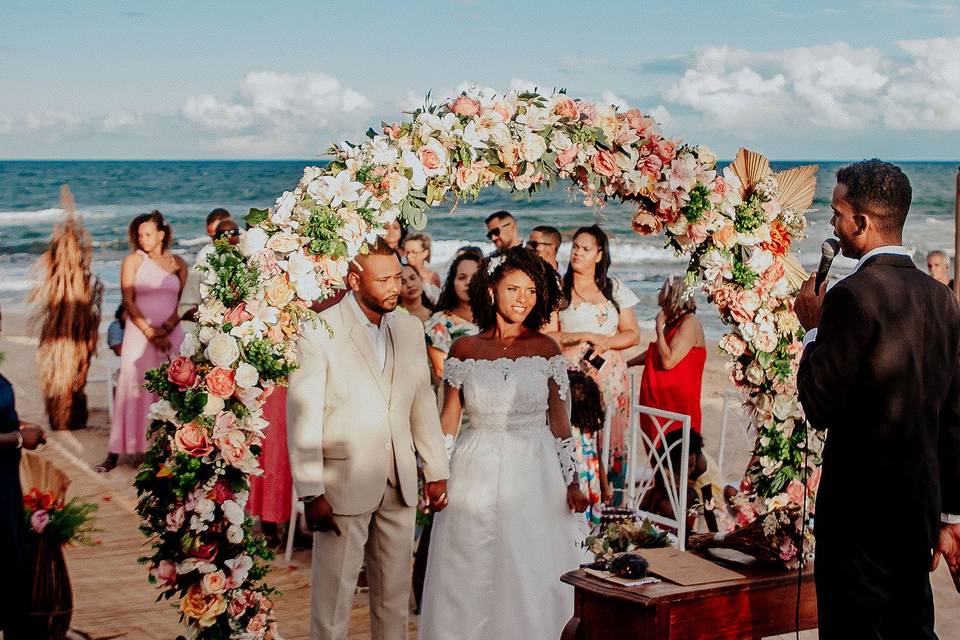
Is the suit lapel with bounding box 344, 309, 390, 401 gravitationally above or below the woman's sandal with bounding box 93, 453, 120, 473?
above

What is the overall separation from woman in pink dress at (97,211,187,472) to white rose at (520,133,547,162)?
594cm

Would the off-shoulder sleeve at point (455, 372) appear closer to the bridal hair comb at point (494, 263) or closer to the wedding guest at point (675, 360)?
the bridal hair comb at point (494, 263)

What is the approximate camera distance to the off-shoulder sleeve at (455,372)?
6.05m

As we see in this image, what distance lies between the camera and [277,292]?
4.95m

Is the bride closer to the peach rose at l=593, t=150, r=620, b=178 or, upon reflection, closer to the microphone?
the peach rose at l=593, t=150, r=620, b=178

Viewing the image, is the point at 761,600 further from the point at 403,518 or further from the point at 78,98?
the point at 78,98

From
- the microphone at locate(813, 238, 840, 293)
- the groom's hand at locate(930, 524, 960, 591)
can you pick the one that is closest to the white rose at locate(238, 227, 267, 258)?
the microphone at locate(813, 238, 840, 293)

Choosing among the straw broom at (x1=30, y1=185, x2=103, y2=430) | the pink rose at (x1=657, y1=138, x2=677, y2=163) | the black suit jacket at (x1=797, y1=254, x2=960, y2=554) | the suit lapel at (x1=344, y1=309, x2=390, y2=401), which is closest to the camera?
the black suit jacket at (x1=797, y1=254, x2=960, y2=554)

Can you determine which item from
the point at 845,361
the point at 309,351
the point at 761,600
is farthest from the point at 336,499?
the point at 845,361

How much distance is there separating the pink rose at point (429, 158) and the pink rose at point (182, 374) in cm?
135

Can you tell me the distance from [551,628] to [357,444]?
148 cm

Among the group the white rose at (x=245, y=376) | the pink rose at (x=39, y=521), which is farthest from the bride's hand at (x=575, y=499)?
the pink rose at (x=39, y=521)

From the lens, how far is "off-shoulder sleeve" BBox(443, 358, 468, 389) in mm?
6051

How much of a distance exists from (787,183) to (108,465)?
7266 millimetres
